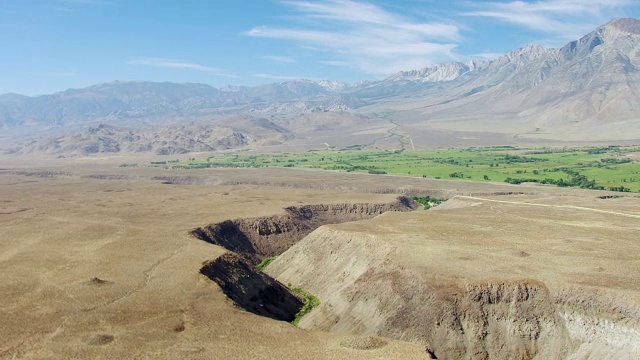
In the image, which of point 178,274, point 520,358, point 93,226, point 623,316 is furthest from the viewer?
point 93,226

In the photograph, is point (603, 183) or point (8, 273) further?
point (603, 183)

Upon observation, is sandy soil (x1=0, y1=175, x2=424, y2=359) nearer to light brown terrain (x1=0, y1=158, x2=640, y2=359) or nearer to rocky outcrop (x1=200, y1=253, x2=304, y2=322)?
light brown terrain (x1=0, y1=158, x2=640, y2=359)

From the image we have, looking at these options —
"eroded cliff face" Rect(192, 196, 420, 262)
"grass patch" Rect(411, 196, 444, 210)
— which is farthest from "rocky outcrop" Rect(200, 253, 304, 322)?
"grass patch" Rect(411, 196, 444, 210)

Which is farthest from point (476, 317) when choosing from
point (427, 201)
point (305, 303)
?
point (427, 201)

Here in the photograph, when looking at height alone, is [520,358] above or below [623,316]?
below

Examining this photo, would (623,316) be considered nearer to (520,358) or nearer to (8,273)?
(520,358)

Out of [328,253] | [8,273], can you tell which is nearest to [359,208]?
[328,253]

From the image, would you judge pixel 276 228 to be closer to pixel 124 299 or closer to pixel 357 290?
pixel 357 290
